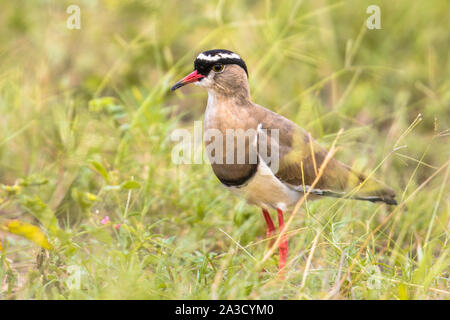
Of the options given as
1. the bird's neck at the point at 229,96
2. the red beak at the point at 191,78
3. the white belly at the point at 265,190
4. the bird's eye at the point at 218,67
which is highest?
the bird's eye at the point at 218,67

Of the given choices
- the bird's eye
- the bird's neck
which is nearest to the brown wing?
the bird's neck

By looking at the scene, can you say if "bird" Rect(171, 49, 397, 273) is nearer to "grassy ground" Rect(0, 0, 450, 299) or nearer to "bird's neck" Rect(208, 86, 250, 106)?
"bird's neck" Rect(208, 86, 250, 106)

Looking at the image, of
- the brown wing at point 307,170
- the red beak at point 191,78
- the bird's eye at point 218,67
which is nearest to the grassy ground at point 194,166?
the brown wing at point 307,170

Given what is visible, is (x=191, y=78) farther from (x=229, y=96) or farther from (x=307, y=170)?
(x=307, y=170)

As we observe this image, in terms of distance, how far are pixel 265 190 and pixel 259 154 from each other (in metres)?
0.21

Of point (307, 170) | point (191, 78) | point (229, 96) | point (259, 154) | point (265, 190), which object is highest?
point (191, 78)

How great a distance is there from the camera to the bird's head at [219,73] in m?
3.71

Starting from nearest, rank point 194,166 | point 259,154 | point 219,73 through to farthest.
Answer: point 259,154 → point 219,73 → point 194,166

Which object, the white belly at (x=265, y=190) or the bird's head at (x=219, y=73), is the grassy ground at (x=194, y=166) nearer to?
the white belly at (x=265, y=190)

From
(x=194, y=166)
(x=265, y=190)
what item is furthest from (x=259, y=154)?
(x=194, y=166)

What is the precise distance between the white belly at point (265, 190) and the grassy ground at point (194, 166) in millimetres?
243

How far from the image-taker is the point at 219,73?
12.2 ft

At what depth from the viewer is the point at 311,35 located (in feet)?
20.3
